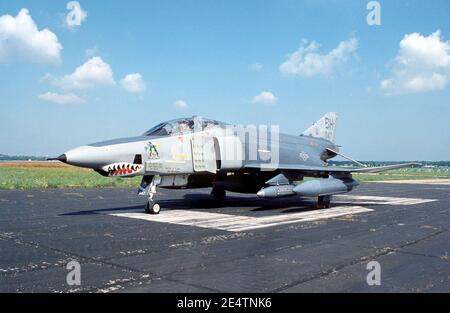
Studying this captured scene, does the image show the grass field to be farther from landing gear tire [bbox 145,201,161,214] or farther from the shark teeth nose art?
the shark teeth nose art

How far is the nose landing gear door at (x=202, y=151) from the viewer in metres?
12.0

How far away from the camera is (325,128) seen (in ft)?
65.0

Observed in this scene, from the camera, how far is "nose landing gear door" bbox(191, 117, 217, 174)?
1197 cm

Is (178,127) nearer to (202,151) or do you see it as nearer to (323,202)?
(202,151)

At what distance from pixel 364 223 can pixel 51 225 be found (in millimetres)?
8106

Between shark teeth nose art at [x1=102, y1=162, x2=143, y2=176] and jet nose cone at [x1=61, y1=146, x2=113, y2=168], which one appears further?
shark teeth nose art at [x1=102, y1=162, x2=143, y2=176]

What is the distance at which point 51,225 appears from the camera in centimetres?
953

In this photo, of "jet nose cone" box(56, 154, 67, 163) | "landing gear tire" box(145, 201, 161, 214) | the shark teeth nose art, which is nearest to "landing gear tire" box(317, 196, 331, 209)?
"landing gear tire" box(145, 201, 161, 214)

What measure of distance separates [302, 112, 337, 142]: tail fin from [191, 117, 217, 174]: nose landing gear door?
27.4ft

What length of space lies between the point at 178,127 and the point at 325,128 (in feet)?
33.8

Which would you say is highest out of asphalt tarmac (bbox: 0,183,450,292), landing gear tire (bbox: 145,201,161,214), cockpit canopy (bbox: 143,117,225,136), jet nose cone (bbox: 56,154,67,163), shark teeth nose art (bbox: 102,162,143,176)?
cockpit canopy (bbox: 143,117,225,136)
